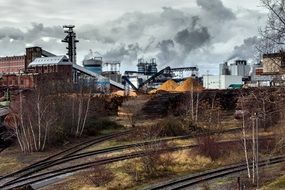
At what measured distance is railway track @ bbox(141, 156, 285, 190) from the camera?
23.2 metres

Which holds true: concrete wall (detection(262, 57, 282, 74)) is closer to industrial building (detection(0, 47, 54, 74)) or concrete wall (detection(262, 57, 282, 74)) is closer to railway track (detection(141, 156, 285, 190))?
railway track (detection(141, 156, 285, 190))

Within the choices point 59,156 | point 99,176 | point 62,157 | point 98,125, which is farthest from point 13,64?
point 99,176

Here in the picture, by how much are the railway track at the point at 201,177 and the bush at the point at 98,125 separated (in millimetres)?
26470

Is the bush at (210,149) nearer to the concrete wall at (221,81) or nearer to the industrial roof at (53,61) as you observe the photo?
the industrial roof at (53,61)

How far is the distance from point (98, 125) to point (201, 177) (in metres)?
31.3

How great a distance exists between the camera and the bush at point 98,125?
172ft

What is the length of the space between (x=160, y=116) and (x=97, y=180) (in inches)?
1489

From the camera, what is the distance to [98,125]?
181ft

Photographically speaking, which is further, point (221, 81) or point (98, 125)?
point (221, 81)

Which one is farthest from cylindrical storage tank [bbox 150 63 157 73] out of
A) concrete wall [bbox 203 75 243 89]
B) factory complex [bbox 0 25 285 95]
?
concrete wall [bbox 203 75 243 89]

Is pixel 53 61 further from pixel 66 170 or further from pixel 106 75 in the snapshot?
pixel 66 170

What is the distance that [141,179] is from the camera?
88.2 feet

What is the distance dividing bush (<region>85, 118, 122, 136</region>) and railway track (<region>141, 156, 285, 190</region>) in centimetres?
2647

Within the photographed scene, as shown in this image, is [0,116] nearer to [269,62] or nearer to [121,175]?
[121,175]
